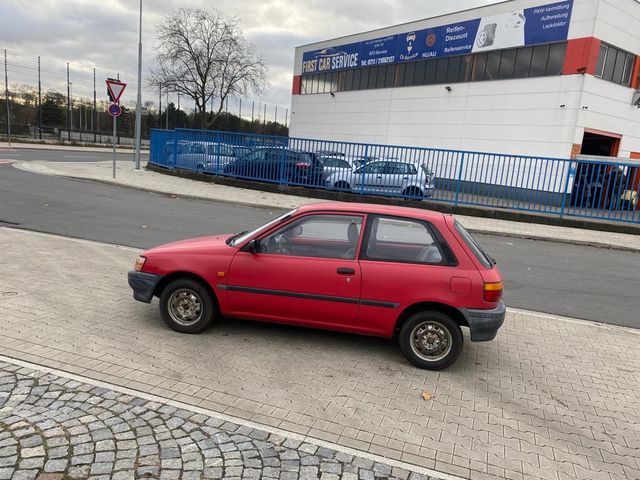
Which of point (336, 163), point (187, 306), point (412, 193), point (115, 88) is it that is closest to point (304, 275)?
point (187, 306)

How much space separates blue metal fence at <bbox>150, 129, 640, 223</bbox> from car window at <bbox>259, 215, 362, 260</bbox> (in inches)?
496

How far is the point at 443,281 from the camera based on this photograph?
4344 mm

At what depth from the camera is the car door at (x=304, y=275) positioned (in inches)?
178

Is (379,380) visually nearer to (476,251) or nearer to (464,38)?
(476,251)

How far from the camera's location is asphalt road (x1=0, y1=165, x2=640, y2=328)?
7.49m

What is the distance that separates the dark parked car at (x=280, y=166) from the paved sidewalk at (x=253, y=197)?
713 millimetres

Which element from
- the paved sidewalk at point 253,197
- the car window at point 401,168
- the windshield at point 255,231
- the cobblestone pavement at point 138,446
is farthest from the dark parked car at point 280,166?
the cobblestone pavement at point 138,446

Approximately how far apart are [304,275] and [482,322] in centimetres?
169

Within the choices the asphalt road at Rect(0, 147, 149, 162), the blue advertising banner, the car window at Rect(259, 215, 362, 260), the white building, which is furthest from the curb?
the asphalt road at Rect(0, 147, 149, 162)

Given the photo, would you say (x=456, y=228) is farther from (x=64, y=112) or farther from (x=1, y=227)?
(x=64, y=112)

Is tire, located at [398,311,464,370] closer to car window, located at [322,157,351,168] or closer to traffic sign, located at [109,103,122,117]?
car window, located at [322,157,351,168]

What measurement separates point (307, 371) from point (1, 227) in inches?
323

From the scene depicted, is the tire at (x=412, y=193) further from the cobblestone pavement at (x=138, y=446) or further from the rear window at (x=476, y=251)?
the cobblestone pavement at (x=138, y=446)

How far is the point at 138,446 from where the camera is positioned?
9.80 feet
